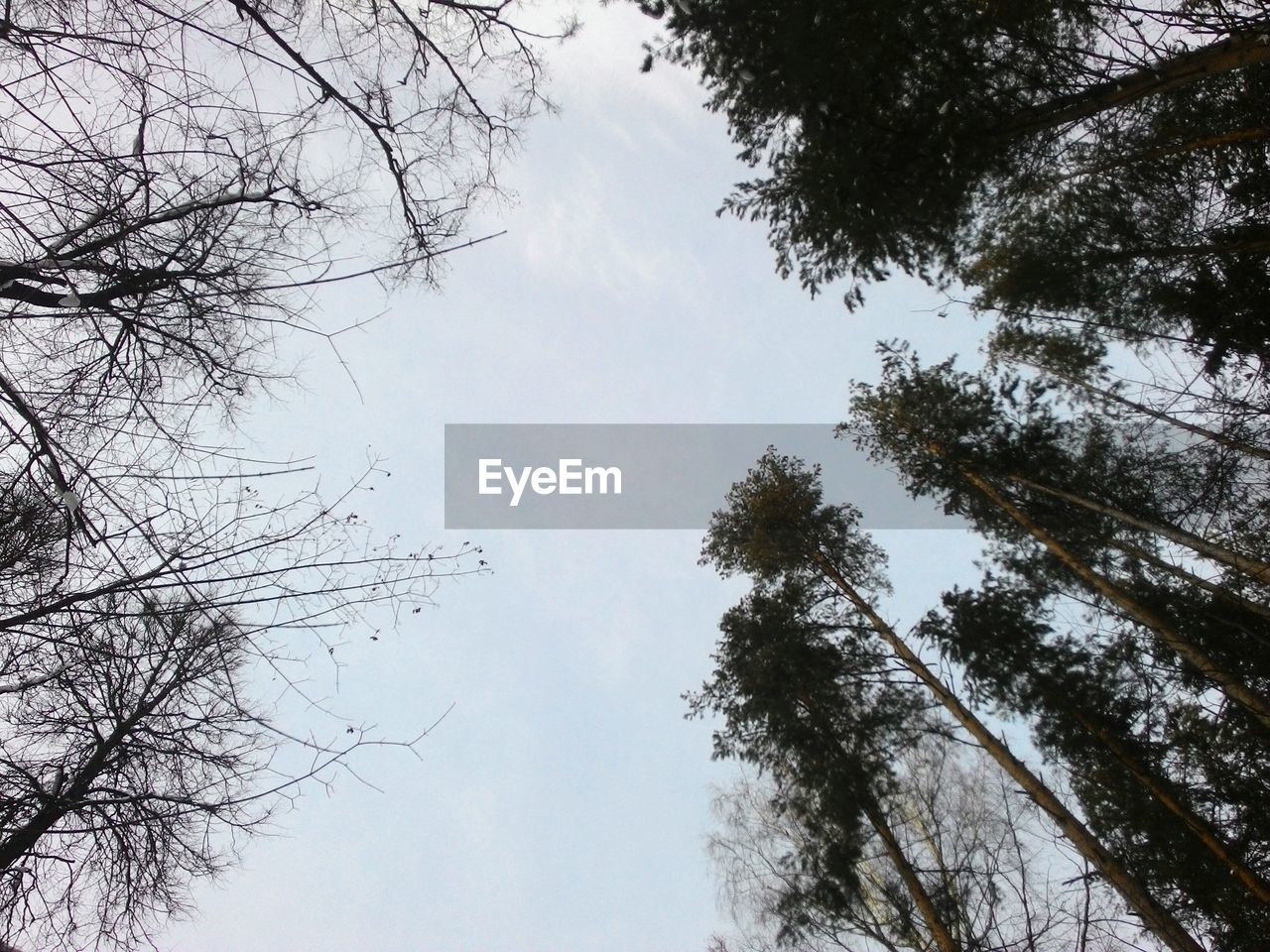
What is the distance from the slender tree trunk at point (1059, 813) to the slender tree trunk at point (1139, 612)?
1.52m

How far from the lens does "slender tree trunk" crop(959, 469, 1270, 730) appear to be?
17.2 feet

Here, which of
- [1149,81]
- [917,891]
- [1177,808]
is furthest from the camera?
[917,891]

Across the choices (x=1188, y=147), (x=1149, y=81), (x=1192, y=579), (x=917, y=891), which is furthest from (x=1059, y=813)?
(x=1149, y=81)

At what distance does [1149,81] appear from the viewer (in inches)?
179

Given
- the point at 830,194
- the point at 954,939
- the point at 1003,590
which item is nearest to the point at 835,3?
the point at 830,194

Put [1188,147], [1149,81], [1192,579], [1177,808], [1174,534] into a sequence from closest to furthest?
[1149,81]
[1188,147]
[1177,808]
[1174,534]
[1192,579]

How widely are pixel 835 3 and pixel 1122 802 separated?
6.66 meters

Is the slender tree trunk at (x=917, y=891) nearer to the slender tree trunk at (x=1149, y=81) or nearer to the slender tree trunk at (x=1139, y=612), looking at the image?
the slender tree trunk at (x=1139, y=612)

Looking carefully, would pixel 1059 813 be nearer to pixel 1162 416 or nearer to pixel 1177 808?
pixel 1177 808

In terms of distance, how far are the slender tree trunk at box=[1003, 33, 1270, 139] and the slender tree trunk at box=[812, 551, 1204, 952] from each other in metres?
4.94

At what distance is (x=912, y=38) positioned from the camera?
16.6ft

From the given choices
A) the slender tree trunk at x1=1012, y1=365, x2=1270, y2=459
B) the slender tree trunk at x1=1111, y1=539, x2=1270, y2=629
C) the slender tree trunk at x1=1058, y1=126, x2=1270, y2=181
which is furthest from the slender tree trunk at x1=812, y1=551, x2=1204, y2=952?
the slender tree trunk at x1=1058, y1=126, x2=1270, y2=181

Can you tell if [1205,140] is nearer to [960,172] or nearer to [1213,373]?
[960,172]

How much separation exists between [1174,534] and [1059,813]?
241 centimetres
